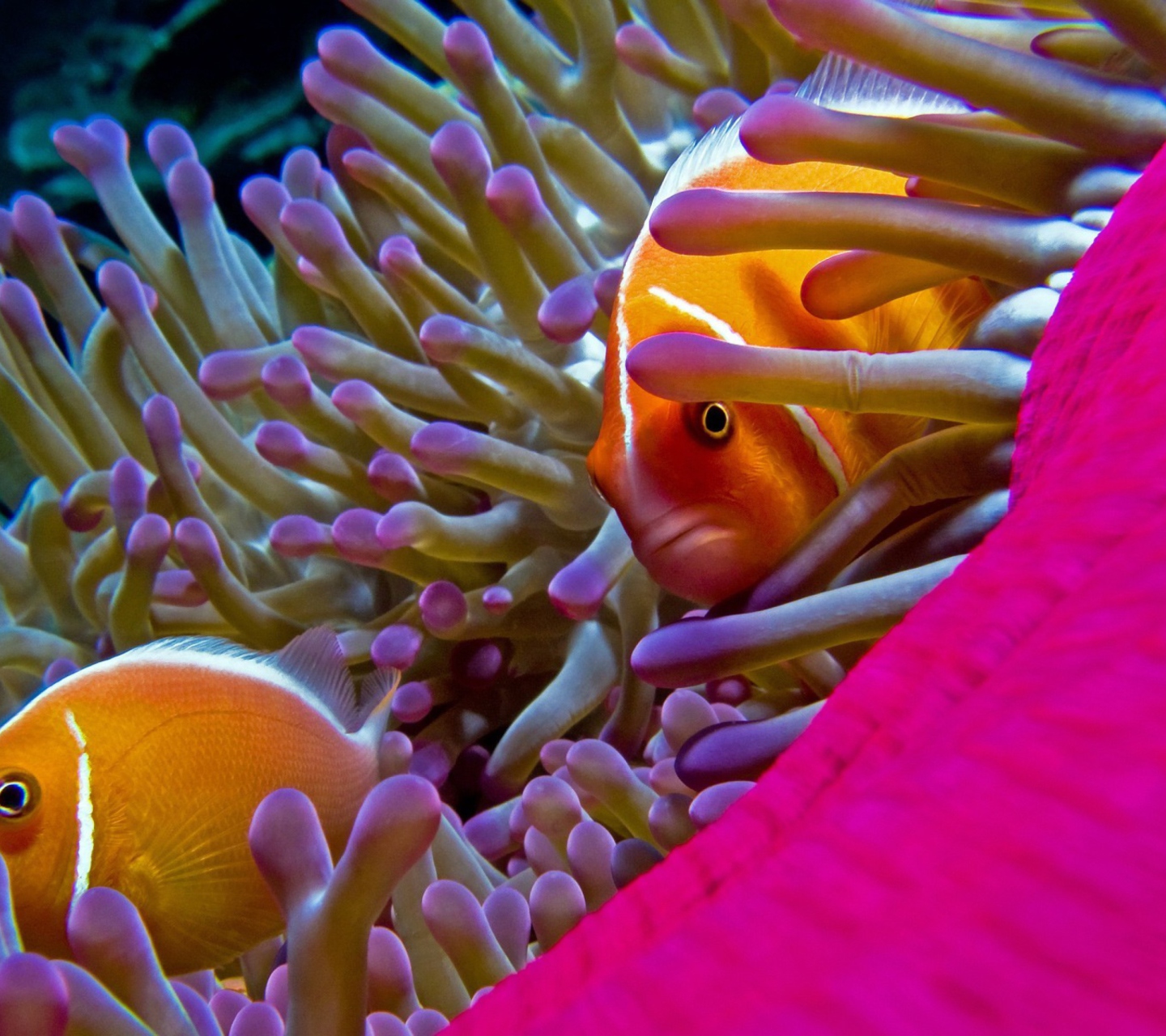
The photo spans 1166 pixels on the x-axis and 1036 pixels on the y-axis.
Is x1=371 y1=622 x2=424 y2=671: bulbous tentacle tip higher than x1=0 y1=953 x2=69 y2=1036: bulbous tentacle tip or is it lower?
lower

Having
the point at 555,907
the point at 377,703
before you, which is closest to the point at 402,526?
the point at 377,703

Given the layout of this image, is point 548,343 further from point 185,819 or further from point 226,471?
point 185,819

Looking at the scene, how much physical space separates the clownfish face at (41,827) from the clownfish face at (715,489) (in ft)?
2.01

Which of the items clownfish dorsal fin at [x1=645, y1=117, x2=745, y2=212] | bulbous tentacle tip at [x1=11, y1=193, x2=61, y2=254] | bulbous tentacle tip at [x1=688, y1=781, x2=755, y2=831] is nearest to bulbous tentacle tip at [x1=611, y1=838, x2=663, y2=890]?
bulbous tentacle tip at [x1=688, y1=781, x2=755, y2=831]

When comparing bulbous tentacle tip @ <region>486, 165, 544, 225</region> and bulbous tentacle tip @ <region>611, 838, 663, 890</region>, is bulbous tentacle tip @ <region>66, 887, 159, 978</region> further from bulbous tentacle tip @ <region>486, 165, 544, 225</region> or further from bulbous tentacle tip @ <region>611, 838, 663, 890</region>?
bulbous tentacle tip @ <region>486, 165, 544, 225</region>

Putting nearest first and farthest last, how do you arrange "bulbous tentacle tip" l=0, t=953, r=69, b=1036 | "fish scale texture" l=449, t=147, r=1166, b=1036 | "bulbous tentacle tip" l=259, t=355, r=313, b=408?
"fish scale texture" l=449, t=147, r=1166, b=1036 < "bulbous tentacle tip" l=0, t=953, r=69, b=1036 < "bulbous tentacle tip" l=259, t=355, r=313, b=408

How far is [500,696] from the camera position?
4.15 feet

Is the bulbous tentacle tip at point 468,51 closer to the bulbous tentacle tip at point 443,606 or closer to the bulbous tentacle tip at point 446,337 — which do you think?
the bulbous tentacle tip at point 446,337

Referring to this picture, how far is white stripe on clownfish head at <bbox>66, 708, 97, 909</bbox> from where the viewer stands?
100 centimetres

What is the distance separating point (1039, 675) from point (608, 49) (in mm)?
1263

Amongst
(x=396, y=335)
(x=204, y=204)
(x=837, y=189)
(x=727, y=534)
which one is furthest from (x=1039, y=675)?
(x=204, y=204)

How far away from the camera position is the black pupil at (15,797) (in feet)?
3.25

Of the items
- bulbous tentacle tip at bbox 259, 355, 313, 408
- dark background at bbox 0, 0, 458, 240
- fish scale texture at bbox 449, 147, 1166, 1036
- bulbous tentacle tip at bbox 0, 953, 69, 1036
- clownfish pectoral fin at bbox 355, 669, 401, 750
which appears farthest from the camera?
dark background at bbox 0, 0, 458, 240

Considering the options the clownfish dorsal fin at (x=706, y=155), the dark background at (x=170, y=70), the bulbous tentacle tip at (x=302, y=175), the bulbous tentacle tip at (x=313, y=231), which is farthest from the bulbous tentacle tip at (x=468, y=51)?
the dark background at (x=170, y=70)
